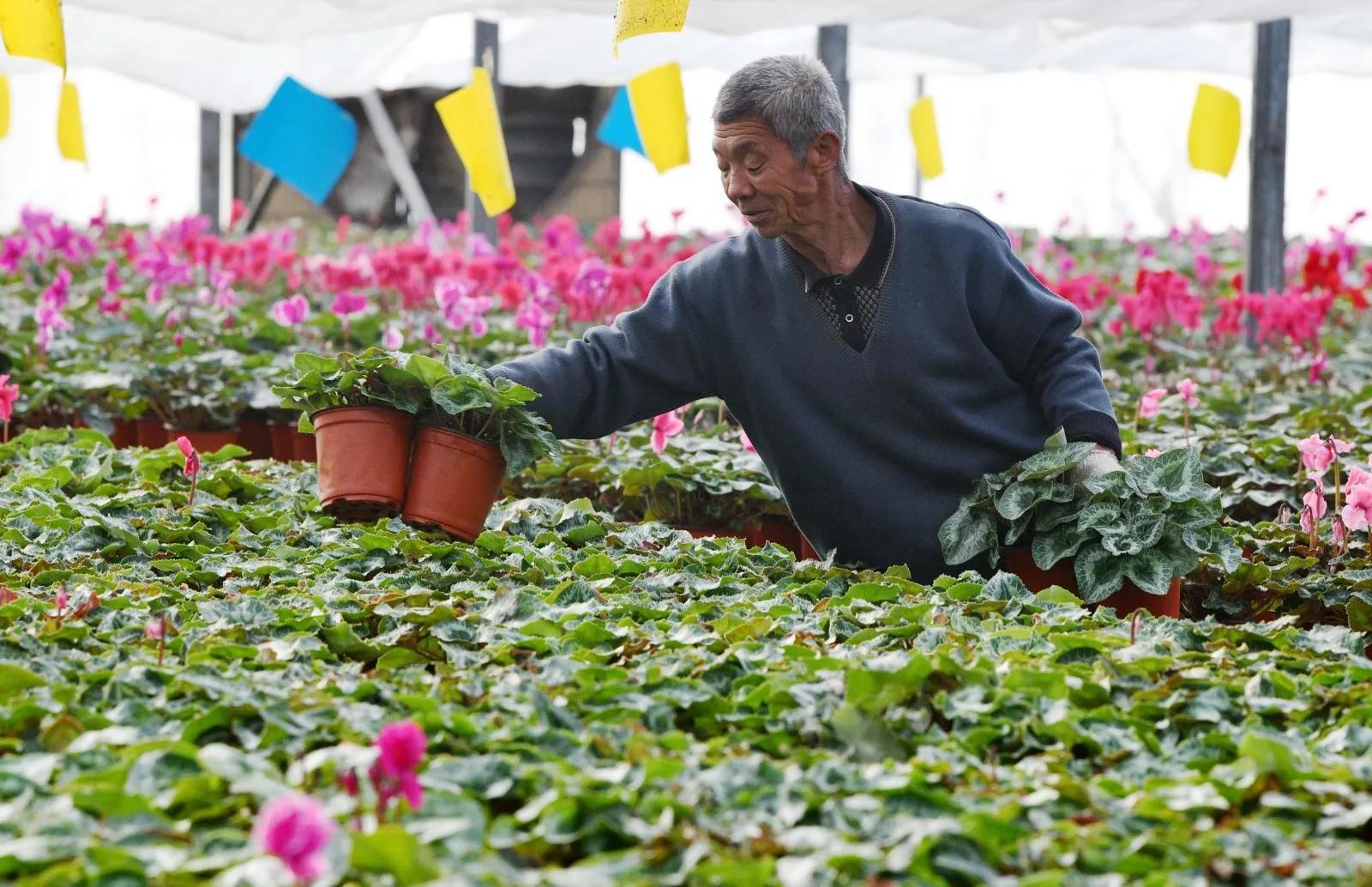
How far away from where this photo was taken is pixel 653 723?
6.22 feet

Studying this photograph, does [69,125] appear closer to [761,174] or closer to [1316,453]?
[761,174]

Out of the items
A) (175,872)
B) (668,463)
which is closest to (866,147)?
(668,463)

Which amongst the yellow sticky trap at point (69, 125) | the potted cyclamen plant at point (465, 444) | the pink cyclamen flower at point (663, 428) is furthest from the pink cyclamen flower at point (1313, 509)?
the yellow sticky trap at point (69, 125)

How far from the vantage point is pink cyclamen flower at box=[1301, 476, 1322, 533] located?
3.13m

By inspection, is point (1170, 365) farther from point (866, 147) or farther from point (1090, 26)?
point (866, 147)

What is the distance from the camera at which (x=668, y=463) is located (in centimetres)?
388

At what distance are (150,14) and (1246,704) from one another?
211 inches

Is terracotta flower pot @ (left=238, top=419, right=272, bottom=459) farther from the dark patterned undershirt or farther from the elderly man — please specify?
the dark patterned undershirt

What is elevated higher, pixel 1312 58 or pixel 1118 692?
pixel 1312 58

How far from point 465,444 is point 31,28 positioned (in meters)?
1.38

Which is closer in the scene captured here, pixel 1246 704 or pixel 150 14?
pixel 1246 704

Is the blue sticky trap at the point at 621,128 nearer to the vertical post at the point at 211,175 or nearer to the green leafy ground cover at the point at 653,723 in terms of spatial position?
the vertical post at the point at 211,175

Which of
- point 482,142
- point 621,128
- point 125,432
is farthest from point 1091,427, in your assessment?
point 621,128

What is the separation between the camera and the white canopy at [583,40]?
18.2 feet
